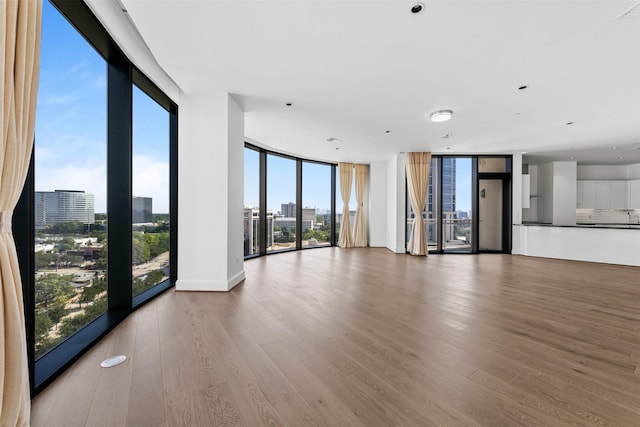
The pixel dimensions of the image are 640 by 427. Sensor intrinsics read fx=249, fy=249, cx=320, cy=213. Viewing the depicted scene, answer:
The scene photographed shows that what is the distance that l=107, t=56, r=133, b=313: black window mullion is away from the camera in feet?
8.42

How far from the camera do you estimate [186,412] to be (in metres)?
1.33

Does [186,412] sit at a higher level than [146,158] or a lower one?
lower

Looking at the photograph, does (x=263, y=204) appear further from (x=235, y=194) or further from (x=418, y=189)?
(x=418, y=189)

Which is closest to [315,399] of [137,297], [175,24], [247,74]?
[137,297]

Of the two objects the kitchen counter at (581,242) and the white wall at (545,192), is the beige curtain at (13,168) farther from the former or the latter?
the white wall at (545,192)

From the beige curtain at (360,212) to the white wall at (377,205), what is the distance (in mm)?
213

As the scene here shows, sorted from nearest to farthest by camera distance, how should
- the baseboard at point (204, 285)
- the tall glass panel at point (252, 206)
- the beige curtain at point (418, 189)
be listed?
the baseboard at point (204, 285) < the tall glass panel at point (252, 206) < the beige curtain at point (418, 189)

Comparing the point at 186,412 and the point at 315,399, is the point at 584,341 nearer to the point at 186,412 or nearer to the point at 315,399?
the point at 315,399

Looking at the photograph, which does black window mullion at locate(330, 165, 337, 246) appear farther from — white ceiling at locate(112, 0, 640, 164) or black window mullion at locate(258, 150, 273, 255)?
white ceiling at locate(112, 0, 640, 164)

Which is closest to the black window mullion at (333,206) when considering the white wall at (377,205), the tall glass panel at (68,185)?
the white wall at (377,205)

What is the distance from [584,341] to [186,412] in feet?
10.00

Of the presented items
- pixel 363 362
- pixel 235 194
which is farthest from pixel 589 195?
pixel 235 194

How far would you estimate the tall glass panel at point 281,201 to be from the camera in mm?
6348

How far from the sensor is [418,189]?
6738 millimetres
